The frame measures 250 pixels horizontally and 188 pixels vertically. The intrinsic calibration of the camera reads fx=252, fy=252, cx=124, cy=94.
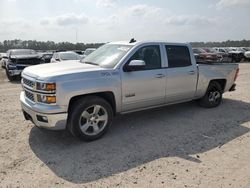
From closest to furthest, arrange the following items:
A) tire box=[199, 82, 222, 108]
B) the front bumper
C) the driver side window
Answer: the front bumper < the driver side window < tire box=[199, 82, 222, 108]

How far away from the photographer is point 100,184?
3.44 m

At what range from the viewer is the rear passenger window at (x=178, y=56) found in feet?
19.3

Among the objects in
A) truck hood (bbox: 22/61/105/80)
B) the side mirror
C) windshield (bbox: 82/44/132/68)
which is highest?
windshield (bbox: 82/44/132/68)

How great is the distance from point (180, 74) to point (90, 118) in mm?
2497

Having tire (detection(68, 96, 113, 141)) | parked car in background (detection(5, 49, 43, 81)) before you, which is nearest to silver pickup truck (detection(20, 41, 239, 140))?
tire (detection(68, 96, 113, 141))

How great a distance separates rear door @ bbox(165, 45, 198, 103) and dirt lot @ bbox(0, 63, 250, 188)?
1.98 feet

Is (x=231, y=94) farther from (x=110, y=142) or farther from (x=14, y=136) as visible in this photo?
(x=14, y=136)

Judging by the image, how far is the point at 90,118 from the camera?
4.77 m

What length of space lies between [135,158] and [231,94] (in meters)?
6.22

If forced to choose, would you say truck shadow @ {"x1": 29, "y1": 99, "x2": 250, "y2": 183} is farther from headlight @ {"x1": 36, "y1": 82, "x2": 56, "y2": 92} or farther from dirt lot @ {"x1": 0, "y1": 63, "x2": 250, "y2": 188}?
headlight @ {"x1": 36, "y1": 82, "x2": 56, "y2": 92}

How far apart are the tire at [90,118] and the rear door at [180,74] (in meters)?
1.74

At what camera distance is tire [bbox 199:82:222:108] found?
708 cm

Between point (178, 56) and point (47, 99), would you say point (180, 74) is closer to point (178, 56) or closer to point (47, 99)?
point (178, 56)

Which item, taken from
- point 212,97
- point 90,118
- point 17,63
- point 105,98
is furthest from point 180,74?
point 17,63
